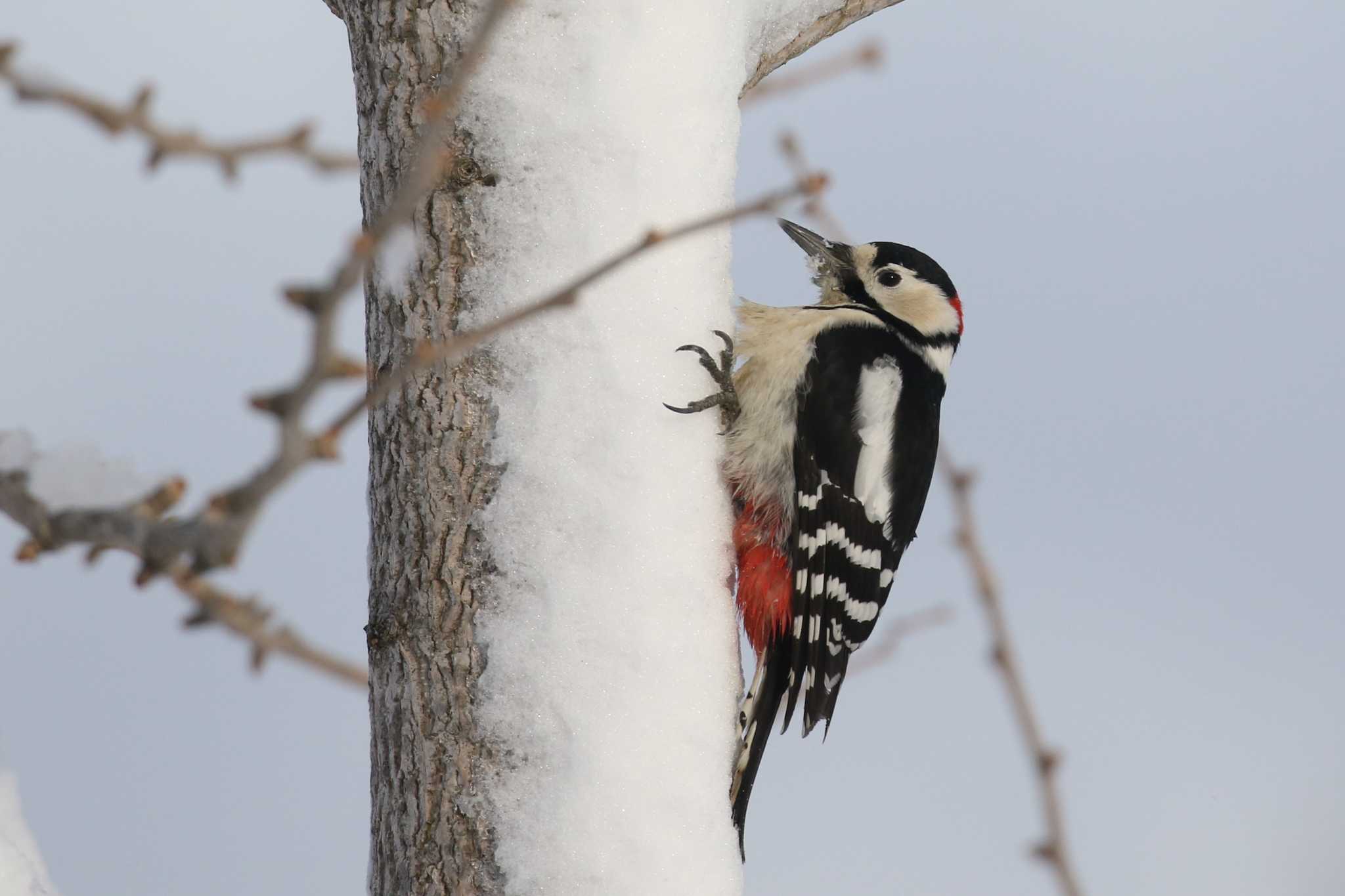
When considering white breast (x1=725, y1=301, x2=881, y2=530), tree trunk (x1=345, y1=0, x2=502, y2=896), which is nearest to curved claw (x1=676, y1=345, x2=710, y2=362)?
white breast (x1=725, y1=301, x2=881, y2=530)

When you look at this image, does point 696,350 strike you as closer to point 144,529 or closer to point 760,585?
point 760,585

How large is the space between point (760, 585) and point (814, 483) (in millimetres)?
264

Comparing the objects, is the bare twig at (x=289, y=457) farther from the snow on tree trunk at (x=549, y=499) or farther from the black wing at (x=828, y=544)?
the black wing at (x=828, y=544)

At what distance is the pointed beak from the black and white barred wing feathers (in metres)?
0.83

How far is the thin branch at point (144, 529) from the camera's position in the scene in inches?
53.0

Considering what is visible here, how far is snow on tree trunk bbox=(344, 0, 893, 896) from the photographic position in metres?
2.20

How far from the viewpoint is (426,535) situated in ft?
7.51

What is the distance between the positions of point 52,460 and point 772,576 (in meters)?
1.61

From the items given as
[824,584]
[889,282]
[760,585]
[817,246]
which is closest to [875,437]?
[824,584]

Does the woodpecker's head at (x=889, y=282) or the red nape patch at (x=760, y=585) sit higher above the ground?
the woodpecker's head at (x=889, y=282)

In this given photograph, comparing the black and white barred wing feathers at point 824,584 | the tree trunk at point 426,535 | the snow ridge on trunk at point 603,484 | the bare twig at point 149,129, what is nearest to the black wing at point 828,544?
the black and white barred wing feathers at point 824,584

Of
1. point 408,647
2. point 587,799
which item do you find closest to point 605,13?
point 408,647

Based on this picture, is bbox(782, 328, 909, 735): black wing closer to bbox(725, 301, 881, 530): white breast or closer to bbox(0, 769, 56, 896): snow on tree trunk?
bbox(725, 301, 881, 530): white breast

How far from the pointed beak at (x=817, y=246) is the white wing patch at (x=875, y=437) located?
21.6 inches
